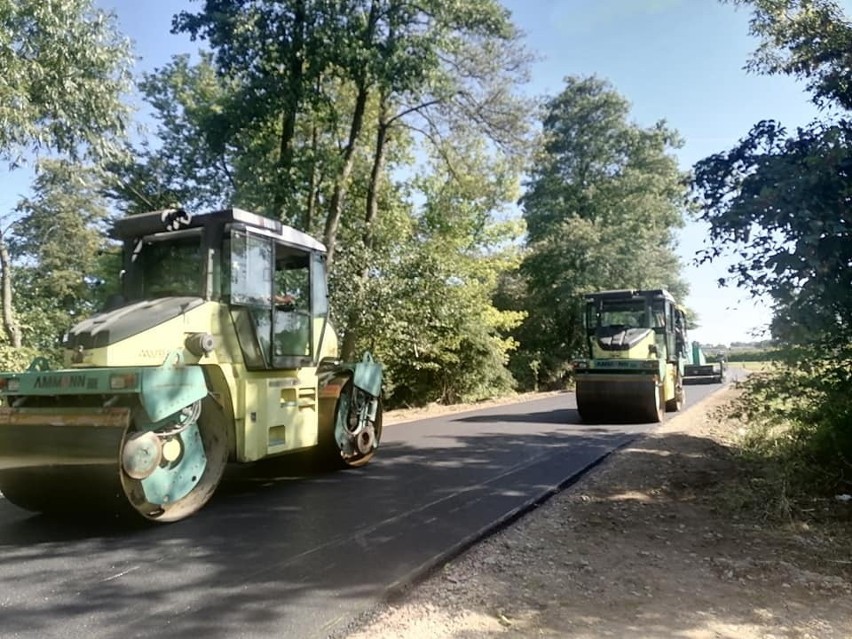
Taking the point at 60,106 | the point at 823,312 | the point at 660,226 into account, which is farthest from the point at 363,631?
the point at 660,226

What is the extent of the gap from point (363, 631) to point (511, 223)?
21.6m

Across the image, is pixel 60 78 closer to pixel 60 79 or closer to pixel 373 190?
pixel 60 79

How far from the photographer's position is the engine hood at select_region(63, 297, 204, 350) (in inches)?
210

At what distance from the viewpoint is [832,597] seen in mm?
3750

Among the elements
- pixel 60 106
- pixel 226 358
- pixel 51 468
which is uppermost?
pixel 60 106

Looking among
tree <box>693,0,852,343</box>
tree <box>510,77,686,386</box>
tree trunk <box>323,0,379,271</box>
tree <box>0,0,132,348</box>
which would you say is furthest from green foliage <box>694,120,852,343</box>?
tree <box>510,77,686,386</box>

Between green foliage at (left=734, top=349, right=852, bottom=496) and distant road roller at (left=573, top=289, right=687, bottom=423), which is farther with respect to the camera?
distant road roller at (left=573, top=289, right=687, bottom=423)

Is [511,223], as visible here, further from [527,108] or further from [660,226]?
[660,226]

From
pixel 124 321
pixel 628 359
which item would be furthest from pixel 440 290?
pixel 124 321

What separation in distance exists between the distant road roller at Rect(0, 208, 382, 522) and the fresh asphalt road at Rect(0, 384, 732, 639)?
430 millimetres

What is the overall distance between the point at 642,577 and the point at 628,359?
902 cm

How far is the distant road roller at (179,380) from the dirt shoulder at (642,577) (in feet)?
8.23

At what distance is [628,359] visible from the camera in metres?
12.6

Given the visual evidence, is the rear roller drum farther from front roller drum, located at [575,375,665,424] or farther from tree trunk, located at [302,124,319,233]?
tree trunk, located at [302,124,319,233]
